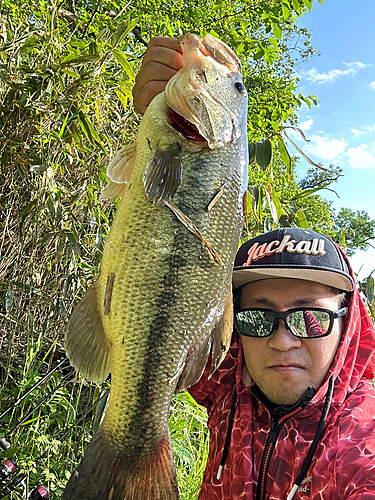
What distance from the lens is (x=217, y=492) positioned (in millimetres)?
1817

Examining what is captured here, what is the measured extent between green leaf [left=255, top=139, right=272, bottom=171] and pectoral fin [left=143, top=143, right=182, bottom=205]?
52.8 inches

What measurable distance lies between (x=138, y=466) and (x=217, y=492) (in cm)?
66

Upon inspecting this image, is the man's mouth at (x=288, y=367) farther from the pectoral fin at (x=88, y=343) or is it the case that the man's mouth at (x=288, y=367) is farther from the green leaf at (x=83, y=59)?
the green leaf at (x=83, y=59)

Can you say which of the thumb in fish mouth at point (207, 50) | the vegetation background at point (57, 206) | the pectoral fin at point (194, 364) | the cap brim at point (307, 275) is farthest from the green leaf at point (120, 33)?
the pectoral fin at point (194, 364)

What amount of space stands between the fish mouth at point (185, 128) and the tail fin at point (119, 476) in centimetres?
99

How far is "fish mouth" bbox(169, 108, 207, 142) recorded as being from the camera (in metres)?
1.53

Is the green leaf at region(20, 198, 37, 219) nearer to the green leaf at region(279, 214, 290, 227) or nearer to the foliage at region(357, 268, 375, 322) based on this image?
the green leaf at region(279, 214, 290, 227)

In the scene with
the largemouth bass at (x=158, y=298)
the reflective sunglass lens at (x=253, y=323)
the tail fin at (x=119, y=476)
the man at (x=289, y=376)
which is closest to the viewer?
the tail fin at (x=119, y=476)

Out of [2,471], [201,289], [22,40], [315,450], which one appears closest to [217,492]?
[315,450]

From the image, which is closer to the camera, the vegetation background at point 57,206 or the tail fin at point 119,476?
the tail fin at point 119,476

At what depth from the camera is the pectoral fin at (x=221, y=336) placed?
1.46m

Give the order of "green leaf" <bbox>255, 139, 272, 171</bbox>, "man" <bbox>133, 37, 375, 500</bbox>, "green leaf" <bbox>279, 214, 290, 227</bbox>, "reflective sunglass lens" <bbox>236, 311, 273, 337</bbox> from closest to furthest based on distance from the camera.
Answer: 1. "man" <bbox>133, 37, 375, 500</bbox>
2. "reflective sunglass lens" <bbox>236, 311, 273, 337</bbox>
3. "green leaf" <bbox>255, 139, 272, 171</bbox>
4. "green leaf" <bbox>279, 214, 290, 227</bbox>

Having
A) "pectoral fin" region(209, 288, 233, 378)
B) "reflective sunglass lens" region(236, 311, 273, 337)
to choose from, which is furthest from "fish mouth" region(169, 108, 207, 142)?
"reflective sunglass lens" region(236, 311, 273, 337)

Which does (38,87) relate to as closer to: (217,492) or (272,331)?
(272,331)
